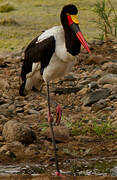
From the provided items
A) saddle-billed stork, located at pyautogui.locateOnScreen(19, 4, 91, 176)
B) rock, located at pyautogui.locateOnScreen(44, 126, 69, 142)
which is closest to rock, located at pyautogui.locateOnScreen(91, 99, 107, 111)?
rock, located at pyautogui.locateOnScreen(44, 126, 69, 142)

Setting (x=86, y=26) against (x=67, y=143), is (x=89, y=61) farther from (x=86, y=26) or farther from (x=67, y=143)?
(x=86, y=26)

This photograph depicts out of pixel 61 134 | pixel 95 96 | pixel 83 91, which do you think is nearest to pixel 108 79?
pixel 83 91

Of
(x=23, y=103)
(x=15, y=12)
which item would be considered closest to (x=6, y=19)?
(x=15, y=12)

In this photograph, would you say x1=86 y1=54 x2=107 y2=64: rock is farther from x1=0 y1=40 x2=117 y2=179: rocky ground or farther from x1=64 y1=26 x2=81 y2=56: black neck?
x1=64 y1=26 x2=81 y2=56: black neck

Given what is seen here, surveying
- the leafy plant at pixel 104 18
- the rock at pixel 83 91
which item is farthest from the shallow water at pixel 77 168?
the leafy plant at pixel 104 18

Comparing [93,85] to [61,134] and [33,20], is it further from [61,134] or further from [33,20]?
[33,20]

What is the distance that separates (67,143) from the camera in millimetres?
5762

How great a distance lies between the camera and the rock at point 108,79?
295 inches

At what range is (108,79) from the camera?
7516 mm

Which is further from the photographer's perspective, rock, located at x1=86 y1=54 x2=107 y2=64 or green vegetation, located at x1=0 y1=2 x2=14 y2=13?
green vegetation, located at x1=0 y1=2 x2=14 y2=13

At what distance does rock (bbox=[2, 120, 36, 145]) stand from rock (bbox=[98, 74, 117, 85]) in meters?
2.06

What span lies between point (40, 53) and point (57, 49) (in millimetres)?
254

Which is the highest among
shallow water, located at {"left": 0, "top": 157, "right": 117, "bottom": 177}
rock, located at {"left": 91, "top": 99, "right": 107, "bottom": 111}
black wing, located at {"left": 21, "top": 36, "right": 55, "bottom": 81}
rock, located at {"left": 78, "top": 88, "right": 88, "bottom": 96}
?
black wing, located at {"left": 21, "top": 36, "right": 55, "bottom": 81}

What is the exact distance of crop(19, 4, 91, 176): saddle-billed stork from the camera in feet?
16.7
